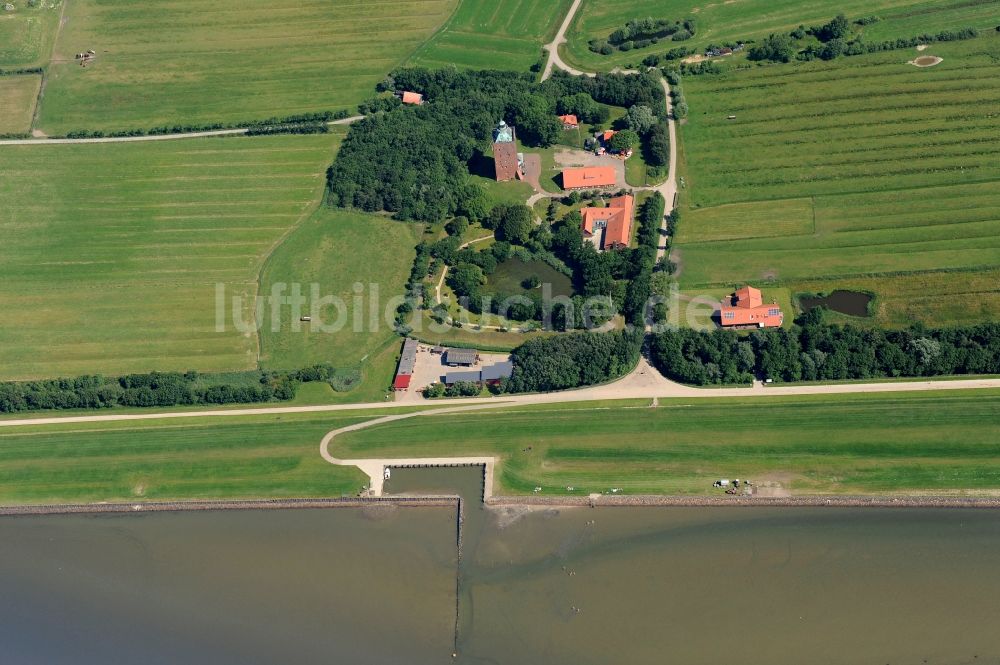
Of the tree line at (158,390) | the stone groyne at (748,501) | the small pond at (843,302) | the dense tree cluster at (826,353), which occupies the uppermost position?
the small pond at (843,302)

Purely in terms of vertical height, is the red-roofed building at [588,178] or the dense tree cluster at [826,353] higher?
the red-roofed building at [588,178]

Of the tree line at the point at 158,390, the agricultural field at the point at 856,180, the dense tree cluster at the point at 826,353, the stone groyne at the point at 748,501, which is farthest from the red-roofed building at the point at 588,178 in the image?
the stone groyne at the point at 748,501

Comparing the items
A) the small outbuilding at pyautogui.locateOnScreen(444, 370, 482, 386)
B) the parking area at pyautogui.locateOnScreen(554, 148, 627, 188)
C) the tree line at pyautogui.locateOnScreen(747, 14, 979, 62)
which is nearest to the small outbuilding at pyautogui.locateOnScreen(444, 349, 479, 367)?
the small outbuilding at pyautogui.locateOnScreen(444, 370, 482, 386)

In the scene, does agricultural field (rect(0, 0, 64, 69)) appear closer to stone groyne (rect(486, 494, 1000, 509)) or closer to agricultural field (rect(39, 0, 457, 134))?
agricultural field (rect(39, 0, 457, 134))

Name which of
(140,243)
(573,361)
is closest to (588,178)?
(573,361)

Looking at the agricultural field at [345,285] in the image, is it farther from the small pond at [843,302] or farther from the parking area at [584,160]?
the small pond at [843,302]

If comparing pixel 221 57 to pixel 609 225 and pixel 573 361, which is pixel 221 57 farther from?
pixel 573 361

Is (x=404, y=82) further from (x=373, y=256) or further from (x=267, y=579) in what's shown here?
(x=267, y=579)
